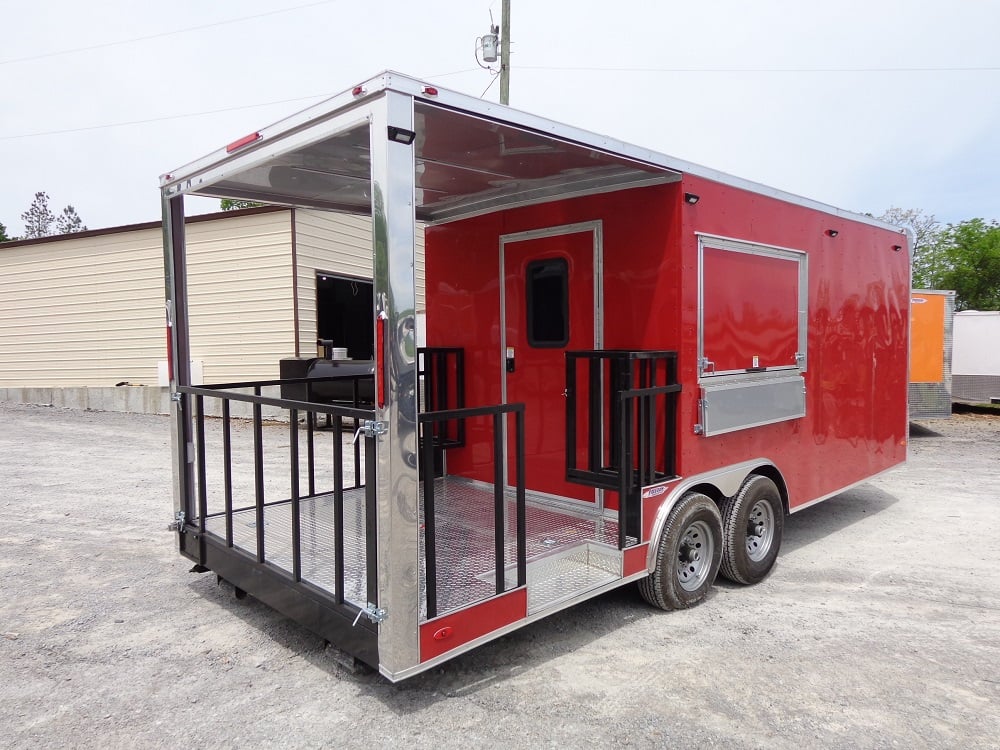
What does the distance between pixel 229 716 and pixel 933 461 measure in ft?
30.2

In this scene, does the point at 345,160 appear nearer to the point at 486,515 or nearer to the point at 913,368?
the point at 486,515

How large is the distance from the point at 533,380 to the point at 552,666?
2019 mm

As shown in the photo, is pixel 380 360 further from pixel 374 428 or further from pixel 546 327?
pixel 546 327

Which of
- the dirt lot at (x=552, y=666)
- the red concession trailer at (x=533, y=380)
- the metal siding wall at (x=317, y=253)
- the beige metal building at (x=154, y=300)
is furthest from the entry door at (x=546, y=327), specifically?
the beige metal building at (x=154, y=300)

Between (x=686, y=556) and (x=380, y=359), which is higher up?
(x=380, y=359)

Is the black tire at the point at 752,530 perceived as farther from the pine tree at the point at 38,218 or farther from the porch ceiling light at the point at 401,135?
the pine tree at the point at 38,218

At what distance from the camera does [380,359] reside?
276cm

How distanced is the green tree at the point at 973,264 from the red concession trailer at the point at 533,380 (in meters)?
33.2

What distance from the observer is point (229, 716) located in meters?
2.98

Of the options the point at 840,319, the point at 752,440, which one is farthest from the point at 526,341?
the point at 840,319

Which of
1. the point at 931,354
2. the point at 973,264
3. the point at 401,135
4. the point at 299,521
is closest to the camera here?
the point at 401,135

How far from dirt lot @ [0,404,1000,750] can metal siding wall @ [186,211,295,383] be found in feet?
24.8

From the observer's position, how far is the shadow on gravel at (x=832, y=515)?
19.2 ft

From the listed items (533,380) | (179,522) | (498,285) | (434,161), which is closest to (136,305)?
(179,522)
